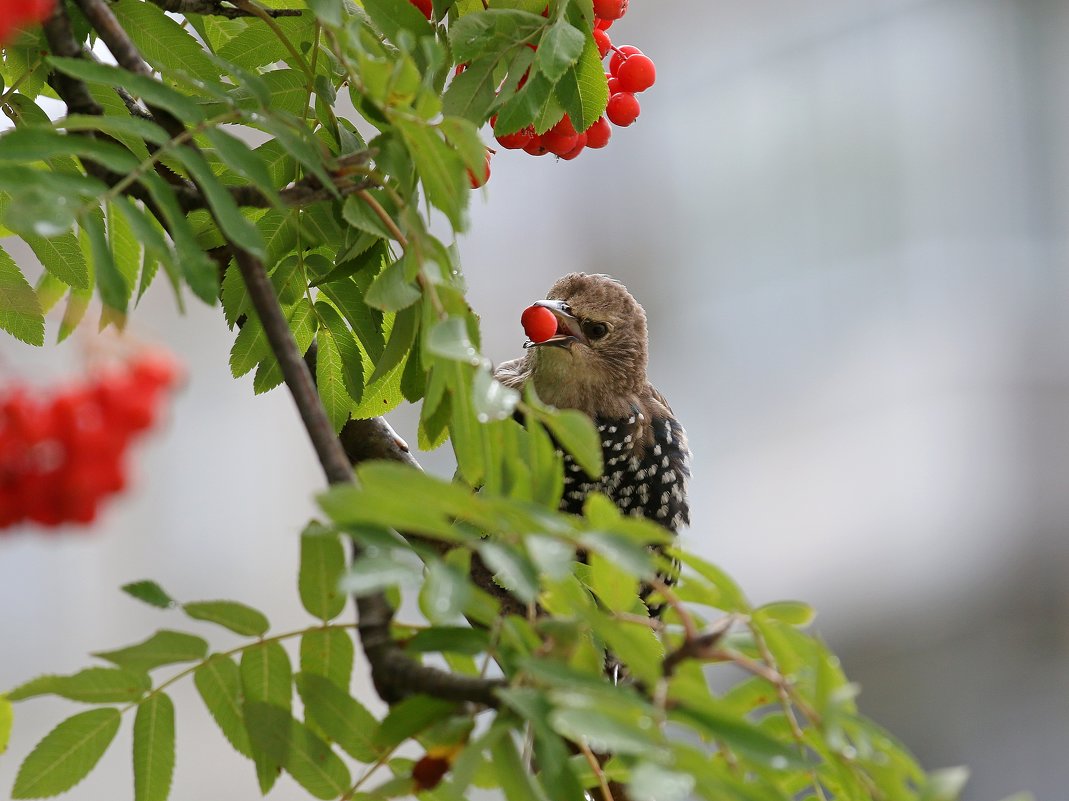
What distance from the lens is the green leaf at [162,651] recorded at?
3.22 ft

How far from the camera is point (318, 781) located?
3.27 ft

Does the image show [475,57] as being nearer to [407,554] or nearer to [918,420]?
[407,554]

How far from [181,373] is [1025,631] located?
19.6ft

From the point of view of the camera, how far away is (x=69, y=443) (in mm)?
655

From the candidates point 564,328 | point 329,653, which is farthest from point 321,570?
point 564,328

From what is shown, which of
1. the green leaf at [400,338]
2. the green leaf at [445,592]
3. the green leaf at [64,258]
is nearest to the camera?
the green leaf at [445,592]

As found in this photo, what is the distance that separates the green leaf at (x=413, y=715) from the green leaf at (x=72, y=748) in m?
0.32

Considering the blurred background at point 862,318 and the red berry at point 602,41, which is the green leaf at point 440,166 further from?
the blurred background at point 862,318

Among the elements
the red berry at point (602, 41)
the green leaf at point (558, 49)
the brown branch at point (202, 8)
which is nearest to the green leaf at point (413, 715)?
the green leaf at point (558, 49)

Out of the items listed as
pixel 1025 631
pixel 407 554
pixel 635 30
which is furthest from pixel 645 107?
pixel 407 554

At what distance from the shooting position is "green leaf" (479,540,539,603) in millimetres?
704

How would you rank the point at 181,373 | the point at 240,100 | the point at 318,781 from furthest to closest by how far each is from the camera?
the point at 240,100
the point at 318,781
the point at 181,373

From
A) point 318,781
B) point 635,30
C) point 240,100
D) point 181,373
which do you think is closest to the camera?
point 181,373

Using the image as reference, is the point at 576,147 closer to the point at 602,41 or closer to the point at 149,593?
the point at 602,41
